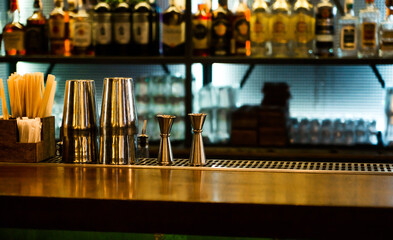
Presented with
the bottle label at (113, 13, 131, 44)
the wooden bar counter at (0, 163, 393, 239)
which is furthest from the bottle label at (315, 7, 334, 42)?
the wooden bar counter at (0, 163, 393, 239)

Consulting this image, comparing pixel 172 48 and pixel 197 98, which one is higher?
pixel 172 48

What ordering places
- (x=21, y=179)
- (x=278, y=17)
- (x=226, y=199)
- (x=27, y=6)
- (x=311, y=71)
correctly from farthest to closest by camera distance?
(x=27, y=6), (x=311, y=71), (x=278, y=17), (x=21, y=179), (x=226, y=199)

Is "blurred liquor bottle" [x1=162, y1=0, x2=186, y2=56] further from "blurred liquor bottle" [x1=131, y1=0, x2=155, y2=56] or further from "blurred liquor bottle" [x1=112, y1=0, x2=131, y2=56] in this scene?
"blurred liquor bottle" [x1=112, y1=0, x2=131, y2=56]

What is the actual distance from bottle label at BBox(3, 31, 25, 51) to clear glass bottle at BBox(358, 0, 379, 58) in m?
1.71

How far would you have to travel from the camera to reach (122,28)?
271 centimetres

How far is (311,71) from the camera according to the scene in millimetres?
2906

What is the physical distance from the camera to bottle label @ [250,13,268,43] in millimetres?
2627

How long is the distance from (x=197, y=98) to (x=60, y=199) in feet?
5.47

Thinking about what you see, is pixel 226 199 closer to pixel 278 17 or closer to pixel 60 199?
pixel 60 199

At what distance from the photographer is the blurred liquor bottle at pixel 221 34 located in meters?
2.66

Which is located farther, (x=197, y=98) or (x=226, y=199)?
(x=197, y=98)

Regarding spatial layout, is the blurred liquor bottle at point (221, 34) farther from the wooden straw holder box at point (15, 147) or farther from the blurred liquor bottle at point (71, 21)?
the wooden straw holder box at point (15, 147)

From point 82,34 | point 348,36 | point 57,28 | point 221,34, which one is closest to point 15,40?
point 57,28

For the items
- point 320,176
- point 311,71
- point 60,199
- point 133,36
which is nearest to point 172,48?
point 133,36
